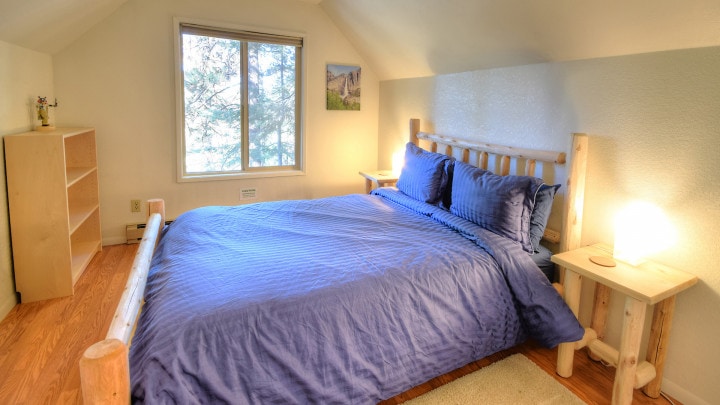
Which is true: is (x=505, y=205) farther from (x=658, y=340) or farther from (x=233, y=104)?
(x=233, y=104)

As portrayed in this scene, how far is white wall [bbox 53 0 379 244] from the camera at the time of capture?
3279 millimetres

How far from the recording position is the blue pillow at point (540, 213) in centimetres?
230

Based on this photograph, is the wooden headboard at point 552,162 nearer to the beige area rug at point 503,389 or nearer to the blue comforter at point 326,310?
the blue comforter at point 326,310

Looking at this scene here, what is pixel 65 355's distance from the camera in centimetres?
208

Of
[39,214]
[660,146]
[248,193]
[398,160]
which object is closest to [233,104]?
[248,193]

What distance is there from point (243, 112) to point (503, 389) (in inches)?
125

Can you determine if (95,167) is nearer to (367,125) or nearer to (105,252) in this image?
(105,252)

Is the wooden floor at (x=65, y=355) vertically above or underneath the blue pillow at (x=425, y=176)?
underneath

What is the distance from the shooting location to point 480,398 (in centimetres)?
183

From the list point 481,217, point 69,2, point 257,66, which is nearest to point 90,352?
point 481,217

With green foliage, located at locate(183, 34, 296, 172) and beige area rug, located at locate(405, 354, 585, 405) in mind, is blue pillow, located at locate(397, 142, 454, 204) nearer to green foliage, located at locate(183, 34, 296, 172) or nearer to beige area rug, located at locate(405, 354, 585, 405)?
beige area rug, located at locate(405, 354, 585, 405)

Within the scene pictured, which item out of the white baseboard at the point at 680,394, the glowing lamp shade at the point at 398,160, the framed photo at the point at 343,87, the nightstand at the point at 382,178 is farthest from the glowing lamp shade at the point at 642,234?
the framed photo at the point at 343,87

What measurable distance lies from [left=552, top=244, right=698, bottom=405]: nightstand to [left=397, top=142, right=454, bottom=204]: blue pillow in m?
1.01

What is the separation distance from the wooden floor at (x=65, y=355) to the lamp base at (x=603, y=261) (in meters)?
0.58
